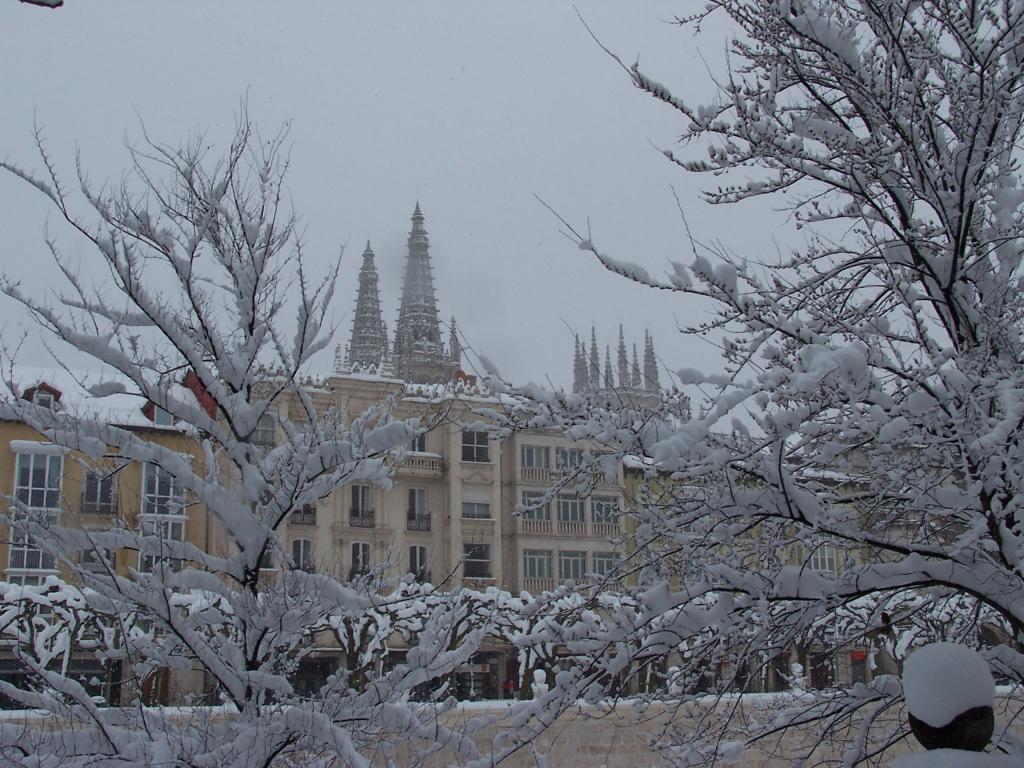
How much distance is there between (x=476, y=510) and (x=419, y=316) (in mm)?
54584

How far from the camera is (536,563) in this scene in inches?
1410

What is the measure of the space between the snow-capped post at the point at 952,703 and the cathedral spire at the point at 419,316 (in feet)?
240

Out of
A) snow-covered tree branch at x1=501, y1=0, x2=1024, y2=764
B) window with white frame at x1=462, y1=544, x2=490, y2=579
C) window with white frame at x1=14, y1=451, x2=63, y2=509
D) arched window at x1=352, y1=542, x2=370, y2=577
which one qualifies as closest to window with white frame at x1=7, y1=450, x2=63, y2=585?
window with white frame at x1=14, y1=451, x2=63, y2=509

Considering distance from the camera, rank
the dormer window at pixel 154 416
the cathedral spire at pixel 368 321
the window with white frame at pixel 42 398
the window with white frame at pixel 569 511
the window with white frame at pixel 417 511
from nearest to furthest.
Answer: the window with white frame at pixel 42 398
the dormer window at pixel 154 416
the window with white frame at pixel 417 511
the window with white frame at pixel 569 511
the cathedral spire at pixel 368 321

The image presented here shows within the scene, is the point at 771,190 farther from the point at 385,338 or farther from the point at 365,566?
the point at 385,338

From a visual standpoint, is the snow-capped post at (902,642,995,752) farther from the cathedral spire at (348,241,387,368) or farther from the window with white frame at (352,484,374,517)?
the cathedral spire at (348,241,387,368)

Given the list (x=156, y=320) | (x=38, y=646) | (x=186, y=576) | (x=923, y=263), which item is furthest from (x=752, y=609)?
(x=38, y=646)

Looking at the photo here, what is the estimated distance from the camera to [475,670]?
113 ft

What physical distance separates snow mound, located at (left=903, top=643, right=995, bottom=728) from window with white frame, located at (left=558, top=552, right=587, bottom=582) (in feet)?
105

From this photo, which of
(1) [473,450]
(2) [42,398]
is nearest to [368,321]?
(1) [473,450]

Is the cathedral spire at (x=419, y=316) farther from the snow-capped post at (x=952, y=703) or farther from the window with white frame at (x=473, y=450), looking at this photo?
the snow-capped post at (x=952, y=703)

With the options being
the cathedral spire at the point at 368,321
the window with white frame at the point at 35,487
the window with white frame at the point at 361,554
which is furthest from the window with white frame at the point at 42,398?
the cathedral spire at the point at 368,321

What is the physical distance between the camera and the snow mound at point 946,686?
3906 mm

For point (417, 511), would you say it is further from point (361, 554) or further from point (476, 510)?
point (361, 554)
